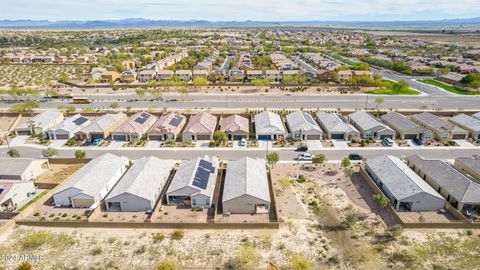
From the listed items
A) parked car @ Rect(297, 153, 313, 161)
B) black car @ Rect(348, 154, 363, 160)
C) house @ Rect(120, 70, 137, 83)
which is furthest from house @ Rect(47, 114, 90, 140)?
black car @ Rect(348, 154, 363, 160)

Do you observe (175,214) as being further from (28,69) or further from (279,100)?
(28,69)

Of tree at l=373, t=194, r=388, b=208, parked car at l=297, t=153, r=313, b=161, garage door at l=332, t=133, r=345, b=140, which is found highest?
garage door at l=332, t=133, r=345, b=140

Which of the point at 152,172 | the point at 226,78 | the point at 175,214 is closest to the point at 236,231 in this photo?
the point at 175,214

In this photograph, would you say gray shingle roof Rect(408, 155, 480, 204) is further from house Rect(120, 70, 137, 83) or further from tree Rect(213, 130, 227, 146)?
house Rect(120, 70, 137, 83)

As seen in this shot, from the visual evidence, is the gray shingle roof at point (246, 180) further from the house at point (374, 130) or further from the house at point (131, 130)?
the house at point (374, 130)

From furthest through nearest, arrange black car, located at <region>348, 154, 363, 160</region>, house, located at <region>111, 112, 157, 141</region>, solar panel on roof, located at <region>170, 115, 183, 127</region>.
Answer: solar panel on roof, located at <region>170, 115, 183, 127</region>
house, located at <region>111, 112, 157, 141</region>
black car, located at <region>348, 154, 363, 160</region>

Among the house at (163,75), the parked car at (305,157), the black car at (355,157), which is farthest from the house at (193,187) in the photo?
the house at (163,75)
